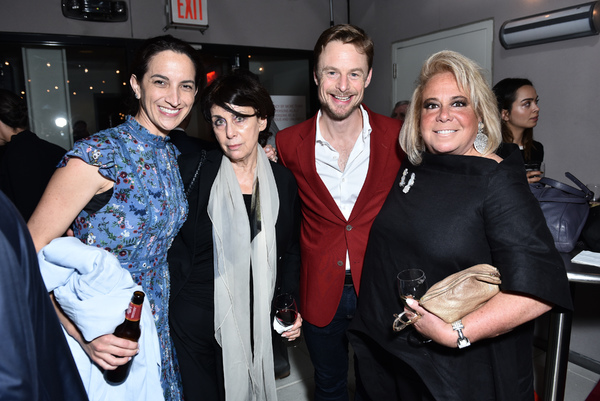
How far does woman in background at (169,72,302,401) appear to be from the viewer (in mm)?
1716

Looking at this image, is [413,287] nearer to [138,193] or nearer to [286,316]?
[286,316]

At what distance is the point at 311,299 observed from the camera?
1.96m

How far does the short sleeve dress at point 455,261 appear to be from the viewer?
119 centimetres

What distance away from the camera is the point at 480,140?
1.45 m

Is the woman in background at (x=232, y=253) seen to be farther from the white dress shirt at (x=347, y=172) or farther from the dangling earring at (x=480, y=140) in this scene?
the dangling earring at (x=480, y=140)

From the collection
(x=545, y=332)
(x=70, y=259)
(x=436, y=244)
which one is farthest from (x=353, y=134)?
(x=545, y=332)

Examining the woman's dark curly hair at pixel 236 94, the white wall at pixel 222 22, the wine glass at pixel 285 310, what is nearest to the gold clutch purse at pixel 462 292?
the wine glass at pixel 285 310

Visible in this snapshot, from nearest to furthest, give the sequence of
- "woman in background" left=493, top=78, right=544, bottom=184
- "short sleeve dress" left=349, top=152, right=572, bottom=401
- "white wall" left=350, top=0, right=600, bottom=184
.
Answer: "short sleeve dress" left=349, top=152, right=572, bottom=401 → "woman in background" left=493, top=78, right=544, bottom=184 → "white wall" left=350, top=0, right=600, bottom=184

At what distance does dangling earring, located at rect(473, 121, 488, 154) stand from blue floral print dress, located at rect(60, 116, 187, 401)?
1146 mm

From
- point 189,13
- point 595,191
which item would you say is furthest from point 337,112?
point 189,13

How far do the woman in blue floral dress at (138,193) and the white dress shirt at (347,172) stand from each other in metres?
0.69

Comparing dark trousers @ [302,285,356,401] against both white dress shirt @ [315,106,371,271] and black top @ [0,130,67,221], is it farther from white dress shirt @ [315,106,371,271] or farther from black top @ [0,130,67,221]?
black top @ [0,130,67,221]

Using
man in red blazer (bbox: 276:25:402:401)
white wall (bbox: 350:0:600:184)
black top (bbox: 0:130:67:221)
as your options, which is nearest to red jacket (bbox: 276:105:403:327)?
man in red blazer (bbox: 276:25:402:401)

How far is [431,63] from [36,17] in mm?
4579
